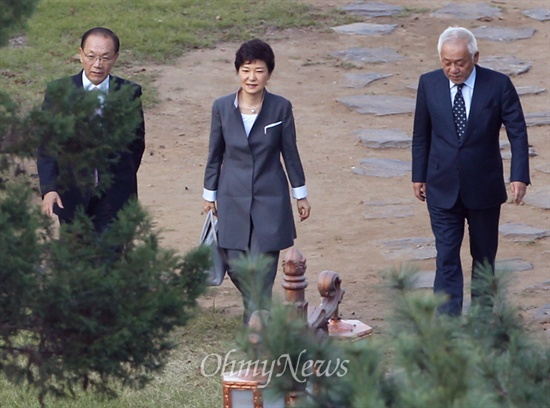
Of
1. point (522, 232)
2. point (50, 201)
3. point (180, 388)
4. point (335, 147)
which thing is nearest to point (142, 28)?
point (335, 147)

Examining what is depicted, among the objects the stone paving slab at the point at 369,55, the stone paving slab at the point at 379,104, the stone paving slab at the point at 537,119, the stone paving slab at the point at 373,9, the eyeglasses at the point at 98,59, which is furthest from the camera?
the stone paving slab at the point at 373,9

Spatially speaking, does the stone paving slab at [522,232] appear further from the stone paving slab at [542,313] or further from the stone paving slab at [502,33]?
the stone paving slab at [502,33]

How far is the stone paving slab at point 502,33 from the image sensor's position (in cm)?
1360

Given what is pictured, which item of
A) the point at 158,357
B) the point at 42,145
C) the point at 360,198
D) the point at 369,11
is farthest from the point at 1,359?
the point at 369,11

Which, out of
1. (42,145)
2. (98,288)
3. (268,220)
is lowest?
(268,220)

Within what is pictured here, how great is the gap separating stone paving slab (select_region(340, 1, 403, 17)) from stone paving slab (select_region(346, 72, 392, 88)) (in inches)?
84.9

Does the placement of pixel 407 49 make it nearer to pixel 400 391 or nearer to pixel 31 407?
pixel 31 407

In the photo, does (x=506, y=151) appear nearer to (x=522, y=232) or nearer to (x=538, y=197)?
(x=538, y=197)

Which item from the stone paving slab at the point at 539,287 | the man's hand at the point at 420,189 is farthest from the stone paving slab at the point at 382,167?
the man's hand at the point at 420,189

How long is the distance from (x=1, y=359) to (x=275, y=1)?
11.6 metres

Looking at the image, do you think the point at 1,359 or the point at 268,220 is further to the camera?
the point at 268,220

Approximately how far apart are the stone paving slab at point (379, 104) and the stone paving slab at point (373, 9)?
2896 mm

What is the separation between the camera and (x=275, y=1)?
1489 cm

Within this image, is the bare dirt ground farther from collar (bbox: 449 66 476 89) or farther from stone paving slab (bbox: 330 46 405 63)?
collar (bbox: 449 66 476 89)
